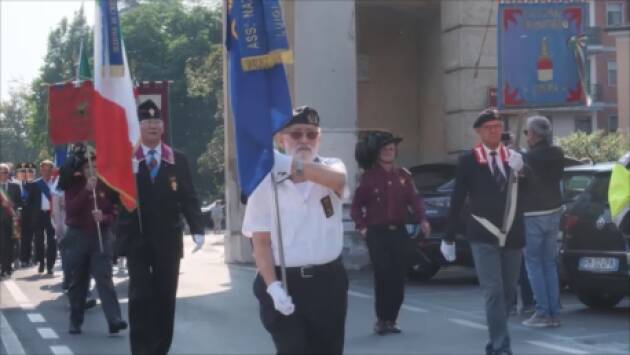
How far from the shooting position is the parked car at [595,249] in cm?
1263

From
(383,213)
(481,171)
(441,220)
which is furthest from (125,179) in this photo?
(441,220)

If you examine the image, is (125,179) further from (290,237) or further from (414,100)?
(414,100)

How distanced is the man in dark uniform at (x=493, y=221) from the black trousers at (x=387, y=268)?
6.60ft

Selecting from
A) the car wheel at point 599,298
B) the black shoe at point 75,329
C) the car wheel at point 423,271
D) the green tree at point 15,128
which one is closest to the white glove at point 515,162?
the car wheel at point 599,298

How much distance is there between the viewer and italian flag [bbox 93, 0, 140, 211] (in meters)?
8.14

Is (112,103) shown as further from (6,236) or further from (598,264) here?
(6,236)

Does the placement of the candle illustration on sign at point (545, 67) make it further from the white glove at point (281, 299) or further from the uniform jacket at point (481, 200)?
the white glove at point (281, 299)

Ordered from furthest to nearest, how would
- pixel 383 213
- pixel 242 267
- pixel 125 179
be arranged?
pixel 242 267 → pixel 383 213 → pixel 125 179

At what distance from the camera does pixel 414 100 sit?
933 inches

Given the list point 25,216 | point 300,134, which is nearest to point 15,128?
point 25,216

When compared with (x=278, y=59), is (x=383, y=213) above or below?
below

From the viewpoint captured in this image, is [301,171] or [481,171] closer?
[301,171]

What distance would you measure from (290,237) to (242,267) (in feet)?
49.1

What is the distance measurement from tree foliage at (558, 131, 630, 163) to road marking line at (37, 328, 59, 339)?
1448 cm
